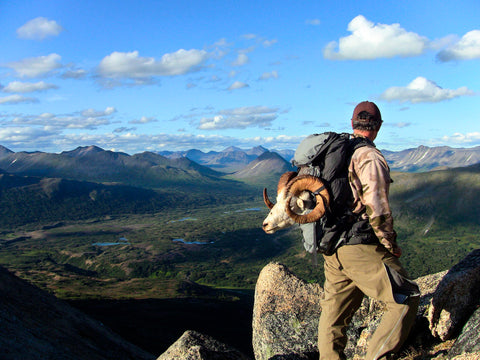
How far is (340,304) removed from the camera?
918 cm

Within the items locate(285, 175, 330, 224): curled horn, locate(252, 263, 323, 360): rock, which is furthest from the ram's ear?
locate(252, 263, 323, 360): rock

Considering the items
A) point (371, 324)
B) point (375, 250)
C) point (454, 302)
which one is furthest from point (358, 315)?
point (375, 250)

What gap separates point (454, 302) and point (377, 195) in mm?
5149

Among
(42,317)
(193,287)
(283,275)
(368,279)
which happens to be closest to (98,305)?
(193,287)

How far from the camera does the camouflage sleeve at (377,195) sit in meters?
7.91

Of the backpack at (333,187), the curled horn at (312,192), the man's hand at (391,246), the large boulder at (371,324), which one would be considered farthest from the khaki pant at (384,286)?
the large boulder at (371,324)

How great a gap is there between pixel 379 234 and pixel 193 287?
156070 mm

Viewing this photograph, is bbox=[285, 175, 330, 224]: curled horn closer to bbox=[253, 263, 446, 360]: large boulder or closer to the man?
the man

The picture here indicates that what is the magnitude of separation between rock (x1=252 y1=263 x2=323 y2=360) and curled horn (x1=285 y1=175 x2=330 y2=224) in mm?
6257

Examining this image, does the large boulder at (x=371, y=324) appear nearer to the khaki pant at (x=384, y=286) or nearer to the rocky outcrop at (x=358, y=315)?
the rocky outcrop at (x=358, y=315)

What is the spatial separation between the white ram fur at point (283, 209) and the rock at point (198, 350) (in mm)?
4001

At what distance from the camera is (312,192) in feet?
28.8

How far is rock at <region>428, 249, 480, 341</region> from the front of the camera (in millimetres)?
10602

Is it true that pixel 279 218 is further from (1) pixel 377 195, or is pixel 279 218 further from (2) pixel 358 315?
(2) pixel 358 315
